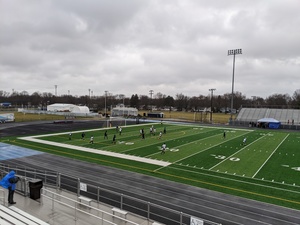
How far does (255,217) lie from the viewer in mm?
12336

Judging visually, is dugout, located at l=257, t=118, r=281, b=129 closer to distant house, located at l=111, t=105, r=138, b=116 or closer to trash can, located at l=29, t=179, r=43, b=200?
distant house, located at l=111, t=105, r=138, b=116

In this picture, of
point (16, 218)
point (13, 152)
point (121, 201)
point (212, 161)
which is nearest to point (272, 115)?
point (212, 161)

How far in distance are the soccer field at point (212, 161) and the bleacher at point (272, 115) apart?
113ft

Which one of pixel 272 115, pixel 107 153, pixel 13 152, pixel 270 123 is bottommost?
pixel 13 152

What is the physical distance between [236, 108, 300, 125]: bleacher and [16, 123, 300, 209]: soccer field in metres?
34.6

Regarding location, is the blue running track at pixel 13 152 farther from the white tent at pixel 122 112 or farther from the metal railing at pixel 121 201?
the white tent at pixel 122 112

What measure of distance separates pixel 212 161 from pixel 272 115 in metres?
51.2

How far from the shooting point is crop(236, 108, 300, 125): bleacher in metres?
63.4

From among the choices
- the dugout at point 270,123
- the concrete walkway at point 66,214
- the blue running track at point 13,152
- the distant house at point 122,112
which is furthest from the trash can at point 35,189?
the distant house at point 122,112

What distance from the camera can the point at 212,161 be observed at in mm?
23359

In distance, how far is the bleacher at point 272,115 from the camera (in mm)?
63438

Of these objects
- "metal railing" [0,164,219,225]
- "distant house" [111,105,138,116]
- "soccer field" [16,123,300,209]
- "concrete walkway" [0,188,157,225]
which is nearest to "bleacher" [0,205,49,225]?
"concrete walkway" [0,188,157,225]

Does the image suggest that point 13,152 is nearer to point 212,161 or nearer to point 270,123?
point 212,161

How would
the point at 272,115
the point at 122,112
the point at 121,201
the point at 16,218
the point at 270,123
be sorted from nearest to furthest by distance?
the point at 16,218 < the point at 121,201 < the point at 270,123 < the point at 272,115 < the point at 122,112
